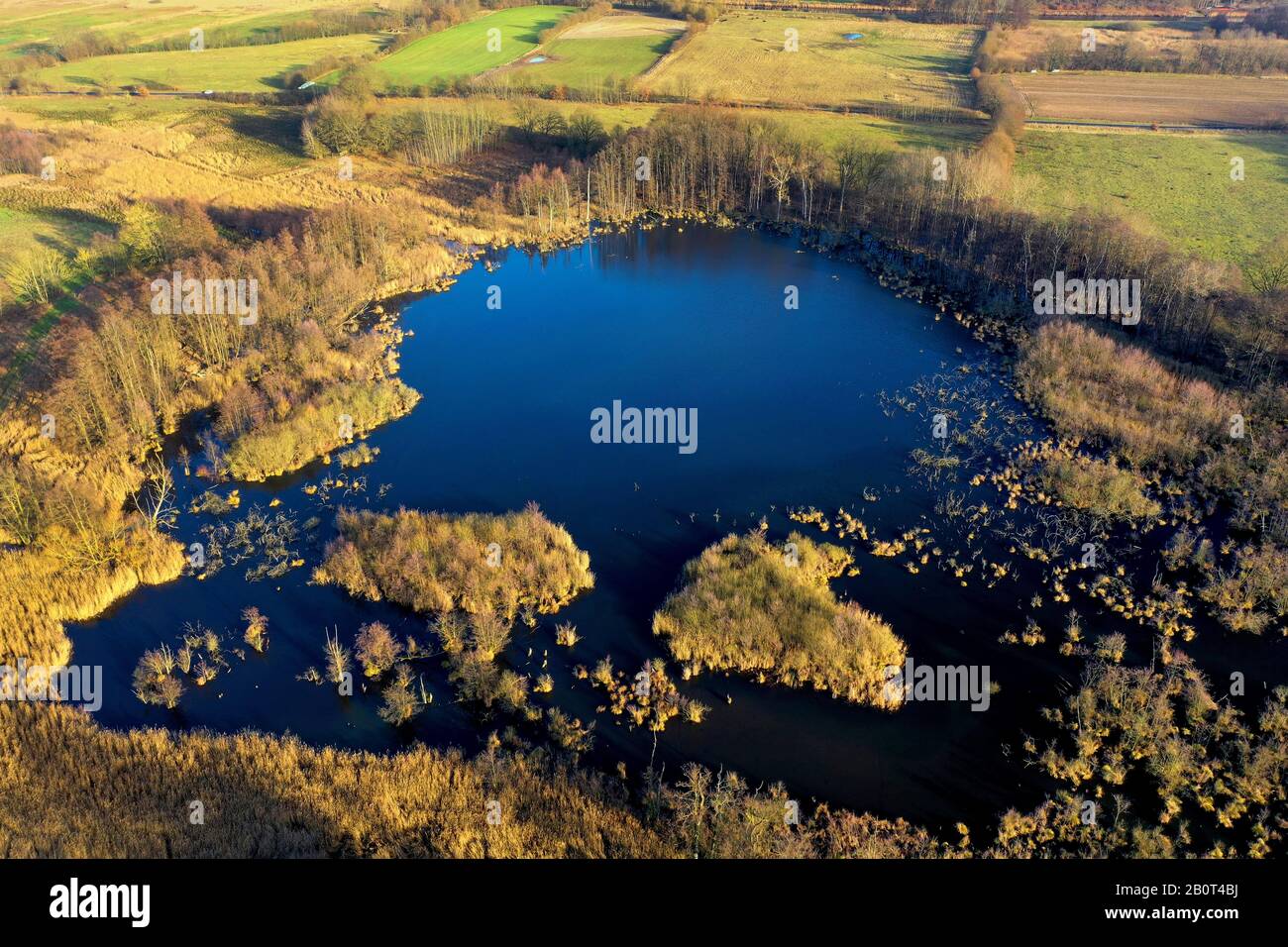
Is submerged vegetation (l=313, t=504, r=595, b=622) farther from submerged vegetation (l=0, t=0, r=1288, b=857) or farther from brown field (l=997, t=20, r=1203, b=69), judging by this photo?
brown field (l=997, t=20, r=1203, b=69)

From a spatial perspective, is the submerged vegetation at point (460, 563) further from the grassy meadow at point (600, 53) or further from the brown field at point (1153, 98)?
the brown field at point (1153, 98)

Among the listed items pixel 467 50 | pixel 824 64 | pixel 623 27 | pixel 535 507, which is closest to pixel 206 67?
pixel 467 50

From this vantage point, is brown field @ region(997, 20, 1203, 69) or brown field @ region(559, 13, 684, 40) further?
brown field @ region(559, 13, 684, 40)

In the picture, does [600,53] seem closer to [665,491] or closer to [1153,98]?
[1153,98]

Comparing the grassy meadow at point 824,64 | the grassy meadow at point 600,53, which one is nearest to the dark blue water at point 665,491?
the grassy meadow at point 824,64

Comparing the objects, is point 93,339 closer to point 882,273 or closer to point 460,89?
point 882,273

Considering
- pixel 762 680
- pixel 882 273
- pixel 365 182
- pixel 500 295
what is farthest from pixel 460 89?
pixel 762 680

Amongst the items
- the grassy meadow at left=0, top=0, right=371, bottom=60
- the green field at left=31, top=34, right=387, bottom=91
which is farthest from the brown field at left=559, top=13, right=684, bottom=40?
the grassy meadow at left=0, top=0, right=371, bottom=60
